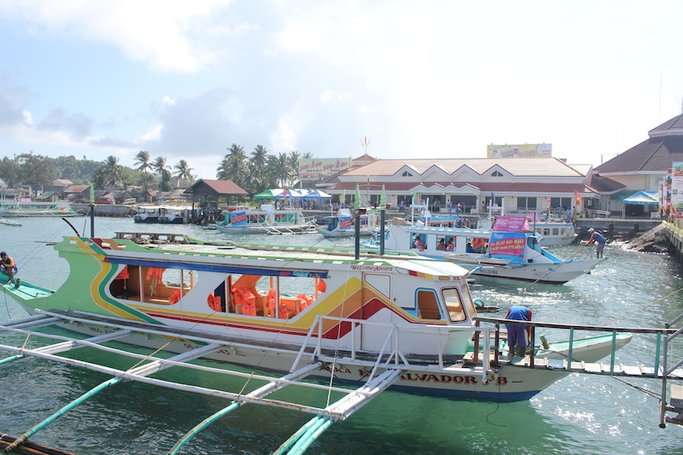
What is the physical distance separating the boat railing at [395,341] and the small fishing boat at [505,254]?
1805cm

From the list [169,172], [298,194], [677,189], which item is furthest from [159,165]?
[677,189]

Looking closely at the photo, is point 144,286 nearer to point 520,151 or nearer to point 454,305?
point 454,305

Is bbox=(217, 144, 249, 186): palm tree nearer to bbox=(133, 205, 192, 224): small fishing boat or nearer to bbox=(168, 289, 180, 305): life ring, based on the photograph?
bbox=(133, 205, 192, 224): small fishing boat

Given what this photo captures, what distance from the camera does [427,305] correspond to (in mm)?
10922

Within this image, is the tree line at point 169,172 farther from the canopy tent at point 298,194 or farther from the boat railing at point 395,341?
the boat railing at point 395,341

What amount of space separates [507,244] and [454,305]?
18959mm

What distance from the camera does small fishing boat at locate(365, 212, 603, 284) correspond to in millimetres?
27906

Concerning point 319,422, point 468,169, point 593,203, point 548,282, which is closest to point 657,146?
point 593,203

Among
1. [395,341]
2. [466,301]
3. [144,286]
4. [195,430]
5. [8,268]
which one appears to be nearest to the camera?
[195,430]

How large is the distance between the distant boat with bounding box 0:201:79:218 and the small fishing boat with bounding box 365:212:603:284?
6377 cm

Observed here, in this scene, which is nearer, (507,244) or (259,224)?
(507,244)

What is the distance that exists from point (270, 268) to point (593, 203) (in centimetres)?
5948

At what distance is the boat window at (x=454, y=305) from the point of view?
10.8m

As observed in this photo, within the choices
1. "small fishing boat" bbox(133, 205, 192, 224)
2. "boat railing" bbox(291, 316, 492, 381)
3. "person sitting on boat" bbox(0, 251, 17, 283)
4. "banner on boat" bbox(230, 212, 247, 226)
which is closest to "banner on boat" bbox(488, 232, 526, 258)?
"boat railing" bbox(291, 316, 492, 381)
